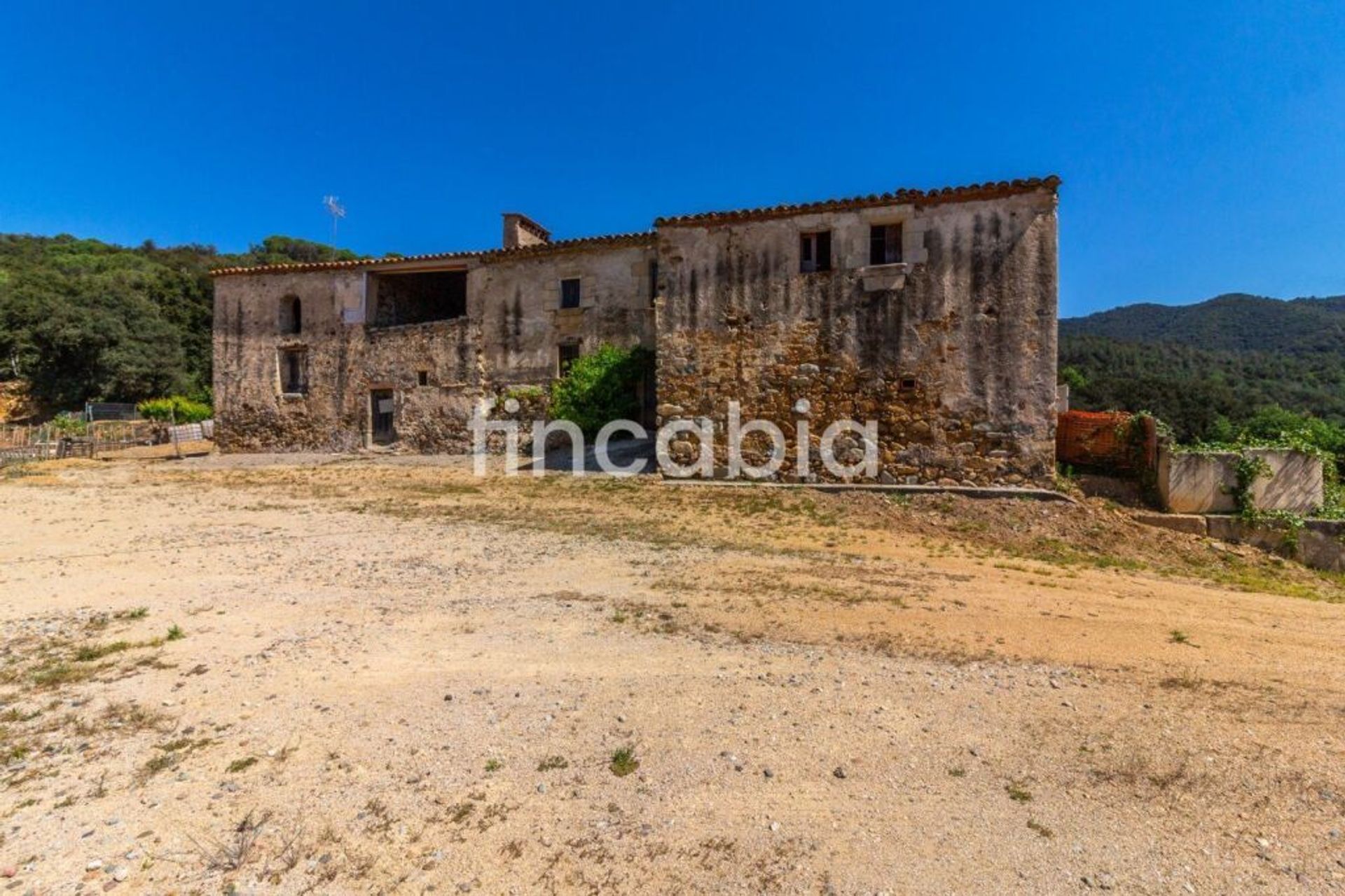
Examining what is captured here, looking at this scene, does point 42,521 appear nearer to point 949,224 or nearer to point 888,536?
point 888,536

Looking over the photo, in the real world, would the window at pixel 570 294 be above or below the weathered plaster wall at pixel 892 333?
above

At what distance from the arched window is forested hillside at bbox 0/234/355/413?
2047 centimetres

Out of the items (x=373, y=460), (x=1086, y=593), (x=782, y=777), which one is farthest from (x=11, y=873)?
(x=373, y=460)

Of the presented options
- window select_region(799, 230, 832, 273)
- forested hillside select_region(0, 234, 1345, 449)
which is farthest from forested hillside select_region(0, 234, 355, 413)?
window select_region(799, 230, 832, 273)

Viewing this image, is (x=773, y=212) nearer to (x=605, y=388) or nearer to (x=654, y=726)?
(x=605, y=388)

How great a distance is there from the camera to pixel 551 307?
62.3 feet

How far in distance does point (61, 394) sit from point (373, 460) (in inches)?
1205

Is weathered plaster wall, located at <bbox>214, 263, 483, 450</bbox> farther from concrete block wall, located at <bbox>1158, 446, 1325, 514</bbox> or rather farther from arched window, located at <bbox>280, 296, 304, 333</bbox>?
concrete block wall, located at <bbox>1158, 446, 1325, 514</bbox>

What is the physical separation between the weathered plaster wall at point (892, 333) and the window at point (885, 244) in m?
0.30

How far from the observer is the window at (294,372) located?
2167cm

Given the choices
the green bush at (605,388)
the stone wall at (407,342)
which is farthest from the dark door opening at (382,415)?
the green bush at (605,388)

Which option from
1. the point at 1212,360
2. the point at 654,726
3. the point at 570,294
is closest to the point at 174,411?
the point at 570,294

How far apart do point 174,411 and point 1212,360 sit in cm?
7760

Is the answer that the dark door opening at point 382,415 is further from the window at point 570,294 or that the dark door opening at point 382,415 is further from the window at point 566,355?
the window at point 570,294
